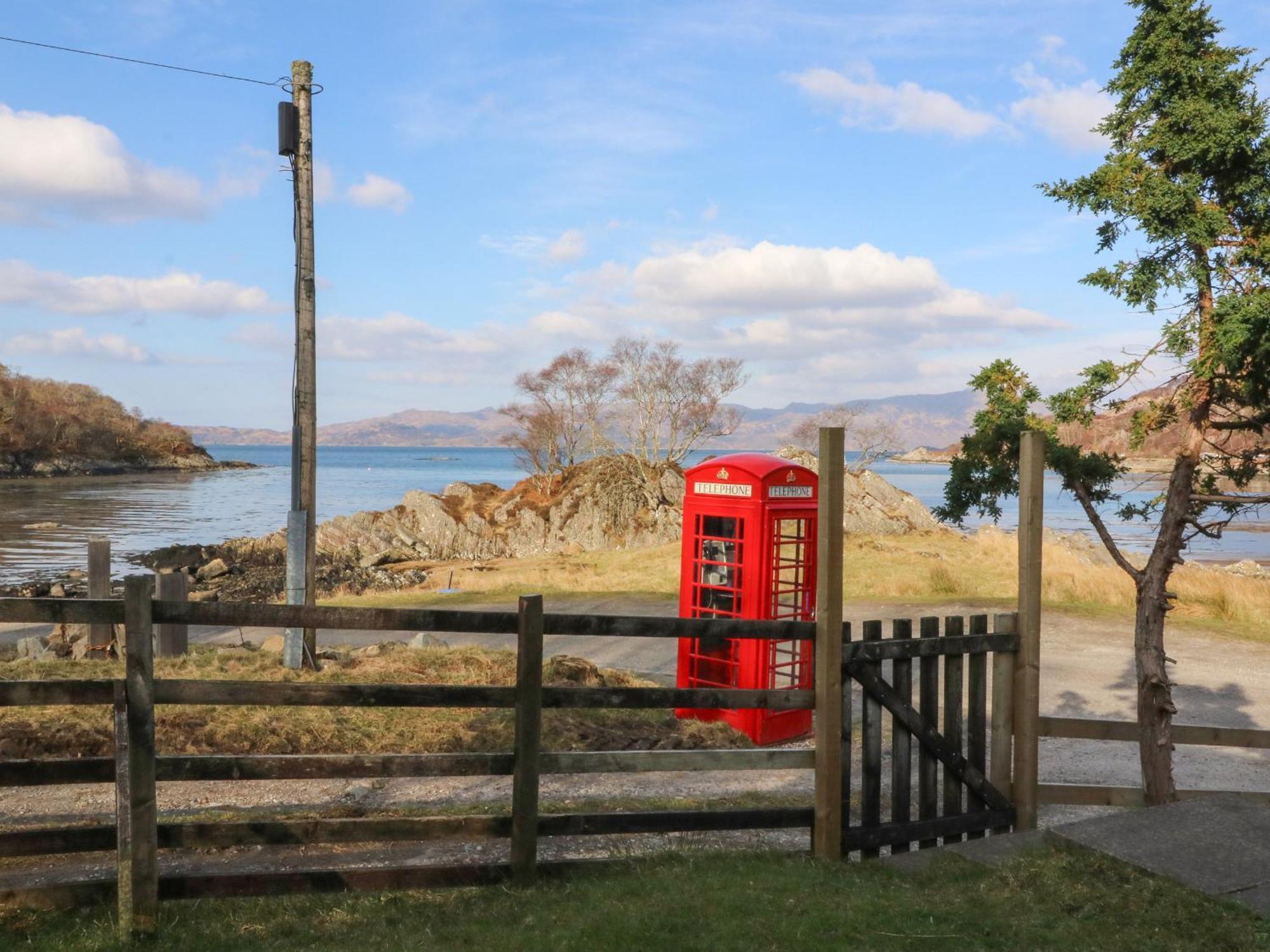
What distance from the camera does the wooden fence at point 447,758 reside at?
458 centimetres

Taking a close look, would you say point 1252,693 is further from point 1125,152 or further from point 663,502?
point 663,502

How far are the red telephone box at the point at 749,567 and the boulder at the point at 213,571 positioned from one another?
96.3 feet

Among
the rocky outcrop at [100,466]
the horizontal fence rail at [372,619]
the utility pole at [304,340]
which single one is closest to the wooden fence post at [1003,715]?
the horizontal fence rail at [372,619]

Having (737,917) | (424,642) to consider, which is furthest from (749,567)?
(424,642)

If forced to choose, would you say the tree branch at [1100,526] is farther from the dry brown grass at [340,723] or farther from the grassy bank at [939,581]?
the grassy bank at [939,581]

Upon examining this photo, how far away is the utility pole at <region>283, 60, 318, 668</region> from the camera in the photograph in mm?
11602

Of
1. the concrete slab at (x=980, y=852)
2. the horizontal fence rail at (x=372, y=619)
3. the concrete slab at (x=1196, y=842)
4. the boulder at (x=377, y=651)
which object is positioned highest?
the horizontal fence rail at (x=372, y=619)

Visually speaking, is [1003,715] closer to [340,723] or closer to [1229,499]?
[1229,499]

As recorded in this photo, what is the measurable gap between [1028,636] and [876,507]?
31.3 meters

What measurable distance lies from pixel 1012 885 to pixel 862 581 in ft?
58.7

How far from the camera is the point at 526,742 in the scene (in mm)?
5102

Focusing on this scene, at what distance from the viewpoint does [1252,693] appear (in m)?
13.0

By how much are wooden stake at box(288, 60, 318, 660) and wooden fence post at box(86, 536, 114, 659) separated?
304 centimetres

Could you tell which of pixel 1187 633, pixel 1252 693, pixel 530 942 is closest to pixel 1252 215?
pixel 530 942
